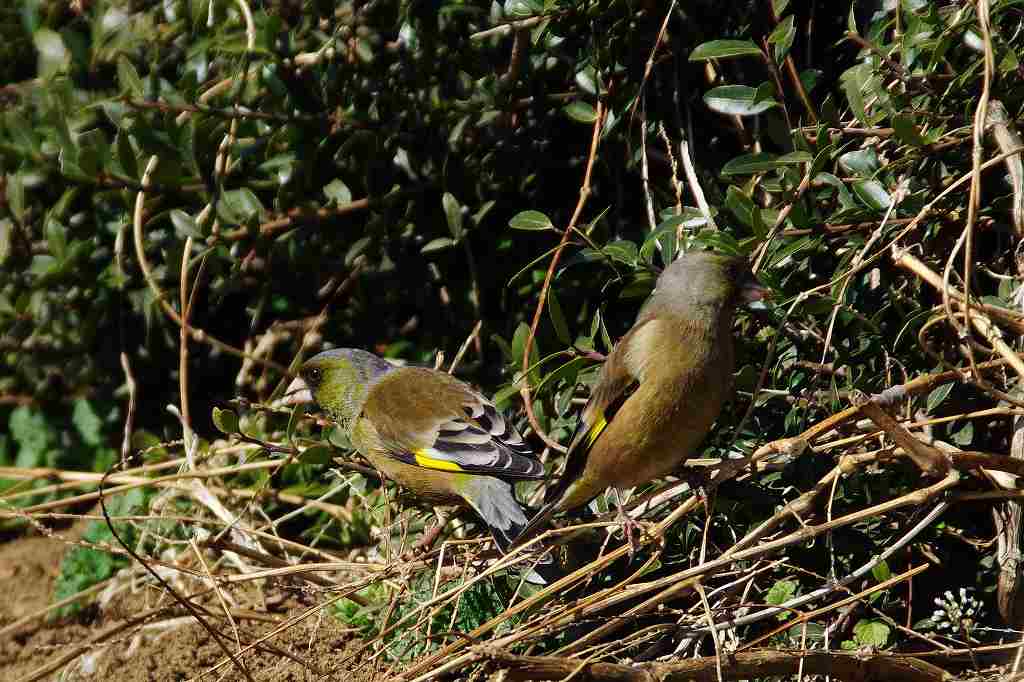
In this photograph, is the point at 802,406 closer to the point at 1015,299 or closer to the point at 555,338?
the point at 1015,299

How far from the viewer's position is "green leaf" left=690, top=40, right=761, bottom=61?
12.2 ft

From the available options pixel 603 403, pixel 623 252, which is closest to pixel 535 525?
pixel 603 403

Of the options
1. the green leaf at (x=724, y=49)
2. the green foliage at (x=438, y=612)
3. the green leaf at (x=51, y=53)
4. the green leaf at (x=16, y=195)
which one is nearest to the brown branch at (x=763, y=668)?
the green foliage at (x=438, y=612)

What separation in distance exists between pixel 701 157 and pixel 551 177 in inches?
28.4

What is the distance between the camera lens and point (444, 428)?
165 inches

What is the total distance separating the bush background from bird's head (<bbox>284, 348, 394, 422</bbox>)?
32cm

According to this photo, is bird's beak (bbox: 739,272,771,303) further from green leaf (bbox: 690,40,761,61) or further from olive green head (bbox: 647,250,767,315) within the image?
green leaf (bbox: 690,40,761,61)

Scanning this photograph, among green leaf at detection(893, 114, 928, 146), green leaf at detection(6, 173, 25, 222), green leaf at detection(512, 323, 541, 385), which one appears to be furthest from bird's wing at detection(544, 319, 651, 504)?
green leaf at detection(6, 173, 25, 222)

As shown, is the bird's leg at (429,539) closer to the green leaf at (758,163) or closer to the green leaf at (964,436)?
the green leaf at (758,163)

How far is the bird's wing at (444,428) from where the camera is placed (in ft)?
12.8

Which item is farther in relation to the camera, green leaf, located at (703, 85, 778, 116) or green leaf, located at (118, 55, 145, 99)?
green leaf, located at (118, 55, 145, 99)

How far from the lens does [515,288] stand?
4934mm

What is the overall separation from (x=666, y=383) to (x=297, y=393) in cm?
221

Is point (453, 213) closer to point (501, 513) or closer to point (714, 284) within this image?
point (501, 513)
